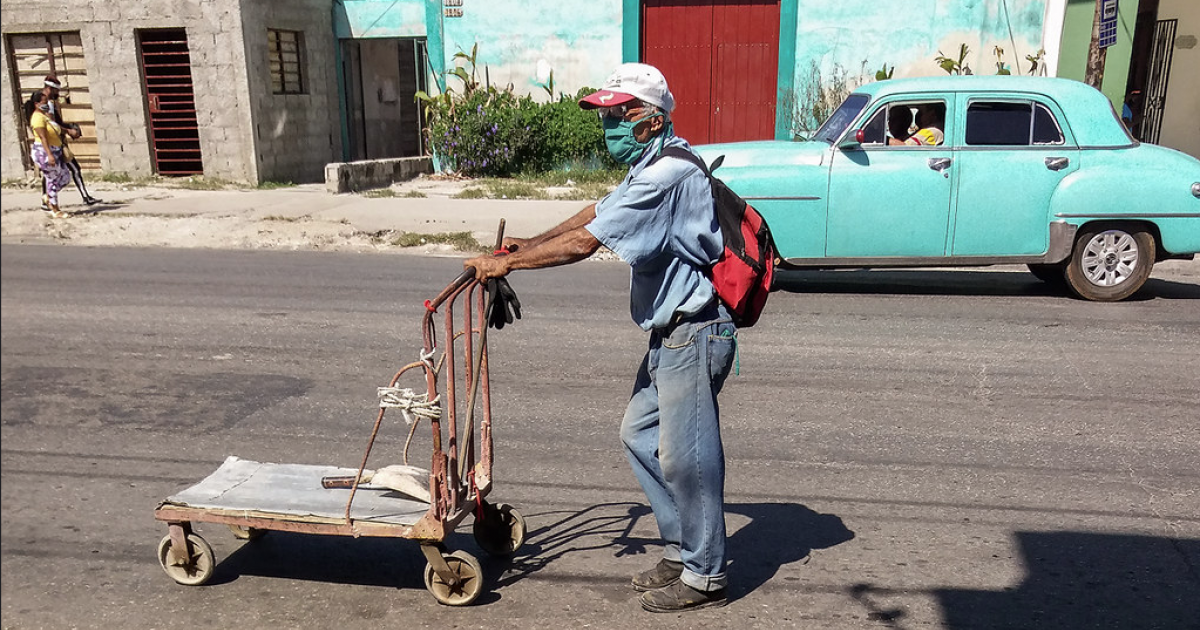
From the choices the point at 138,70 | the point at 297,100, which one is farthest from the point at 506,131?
the point at 138,70

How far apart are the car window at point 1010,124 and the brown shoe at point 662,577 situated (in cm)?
607

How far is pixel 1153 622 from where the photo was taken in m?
3.25

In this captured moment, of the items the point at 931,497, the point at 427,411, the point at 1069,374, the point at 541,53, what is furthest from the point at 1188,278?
the point at 541,53

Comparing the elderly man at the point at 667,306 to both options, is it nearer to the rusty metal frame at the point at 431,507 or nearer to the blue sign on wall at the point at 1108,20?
the rusty metal frame at the point at 431,507

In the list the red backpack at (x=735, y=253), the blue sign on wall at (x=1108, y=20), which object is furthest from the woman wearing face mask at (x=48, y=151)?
the blue sign on wall at (x=1108, y=20)

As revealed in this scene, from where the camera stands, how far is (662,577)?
11.3 ft

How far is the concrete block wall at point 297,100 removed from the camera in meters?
16.0

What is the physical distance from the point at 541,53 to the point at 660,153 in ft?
45.7

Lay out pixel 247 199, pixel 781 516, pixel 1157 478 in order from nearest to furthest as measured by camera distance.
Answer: pixel 781 516
pixel 1157 478
pixel 247 199

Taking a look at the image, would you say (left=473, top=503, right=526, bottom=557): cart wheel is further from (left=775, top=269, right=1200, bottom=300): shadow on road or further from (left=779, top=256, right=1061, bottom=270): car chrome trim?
(left=775, top=269, right=1200, bottom=300): shadow on road

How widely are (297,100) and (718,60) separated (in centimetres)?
763

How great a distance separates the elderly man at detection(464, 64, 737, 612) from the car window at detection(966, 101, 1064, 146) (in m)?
5.88

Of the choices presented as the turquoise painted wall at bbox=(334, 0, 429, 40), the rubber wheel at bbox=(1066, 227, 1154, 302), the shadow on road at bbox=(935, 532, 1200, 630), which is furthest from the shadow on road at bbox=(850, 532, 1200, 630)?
the turquoise painted wall at bbox=(334, 0, 429, 40)

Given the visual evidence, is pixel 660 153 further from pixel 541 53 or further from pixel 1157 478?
pixel 541 53
